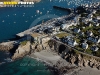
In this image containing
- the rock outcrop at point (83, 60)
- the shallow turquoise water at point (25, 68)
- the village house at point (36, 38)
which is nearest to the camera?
the shallow turquoise water at point (25, 68)

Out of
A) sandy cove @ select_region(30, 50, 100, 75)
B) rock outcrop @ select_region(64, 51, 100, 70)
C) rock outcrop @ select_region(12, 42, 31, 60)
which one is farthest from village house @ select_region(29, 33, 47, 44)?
rock outcrop @ select_region(64, 51, 100, 70)

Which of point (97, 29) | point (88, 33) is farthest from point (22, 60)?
point (97, 29)

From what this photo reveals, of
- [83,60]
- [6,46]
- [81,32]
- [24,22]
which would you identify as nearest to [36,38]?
[6,46]

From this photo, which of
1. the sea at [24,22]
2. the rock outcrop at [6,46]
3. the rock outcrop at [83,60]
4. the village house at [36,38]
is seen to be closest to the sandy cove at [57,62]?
the rock outcrop at [83,60]

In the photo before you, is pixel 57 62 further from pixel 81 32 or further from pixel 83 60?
pixel 81 32

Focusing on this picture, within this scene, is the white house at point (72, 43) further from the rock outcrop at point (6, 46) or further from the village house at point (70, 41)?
the rock outcrop at point (6, 46)

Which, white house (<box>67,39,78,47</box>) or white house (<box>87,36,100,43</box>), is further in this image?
white house (<box>87,36,100,43</box>)

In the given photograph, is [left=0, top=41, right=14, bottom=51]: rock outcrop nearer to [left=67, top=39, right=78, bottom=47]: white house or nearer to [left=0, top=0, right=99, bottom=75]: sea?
[left=0, top=0, right=99, bottom=75]: sea
